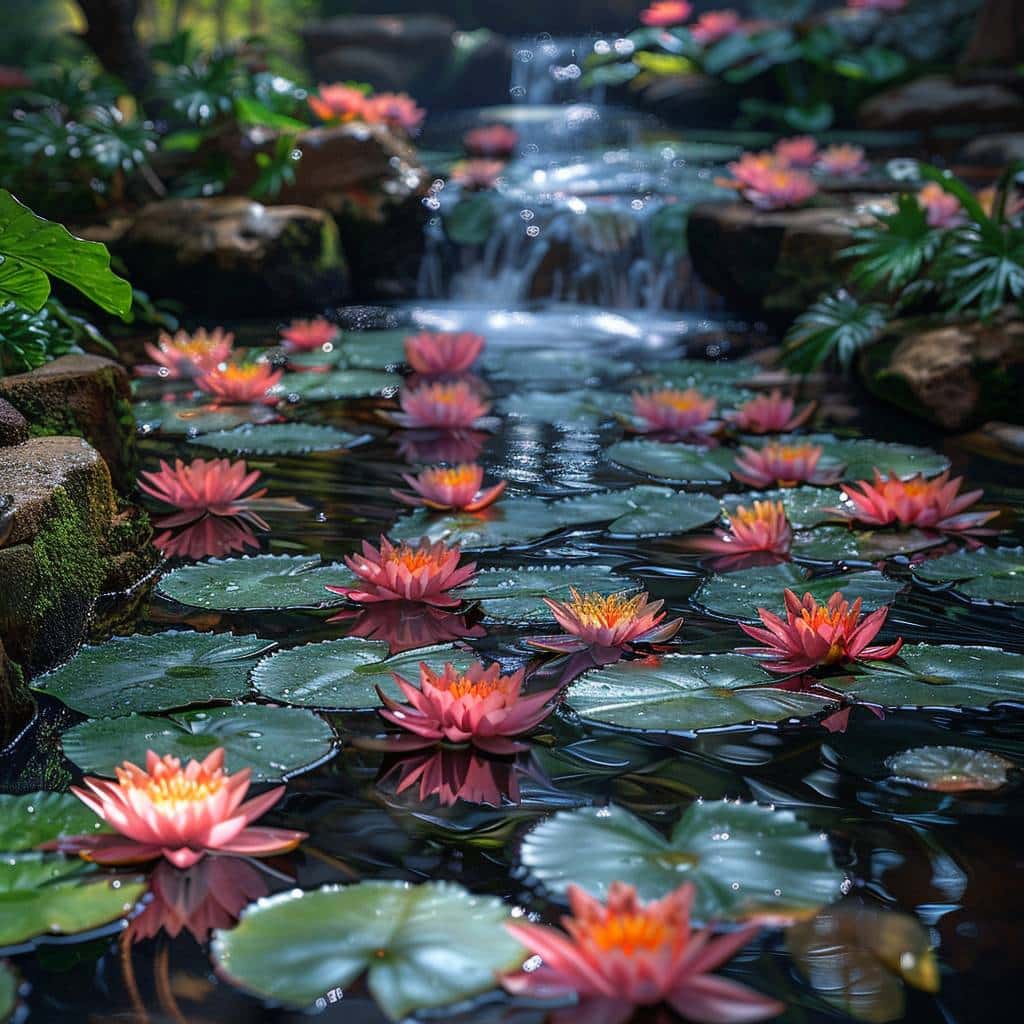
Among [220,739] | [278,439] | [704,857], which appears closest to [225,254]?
[278,439]

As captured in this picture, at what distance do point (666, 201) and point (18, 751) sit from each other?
5914 millimetres

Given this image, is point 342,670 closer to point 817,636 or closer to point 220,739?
point 220,739

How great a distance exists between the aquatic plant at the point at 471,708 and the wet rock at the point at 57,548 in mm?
743

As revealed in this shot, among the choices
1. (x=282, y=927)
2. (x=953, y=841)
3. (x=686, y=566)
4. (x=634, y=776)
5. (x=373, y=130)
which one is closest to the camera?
(x=282, y=927)

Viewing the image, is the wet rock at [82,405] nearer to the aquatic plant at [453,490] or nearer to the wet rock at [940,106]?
the aquatic plant at [453,490]

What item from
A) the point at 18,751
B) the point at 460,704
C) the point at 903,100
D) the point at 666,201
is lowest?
the point at 18,751

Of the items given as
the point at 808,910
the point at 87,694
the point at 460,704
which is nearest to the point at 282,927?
the point at 460,704

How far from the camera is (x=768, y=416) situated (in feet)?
13.9

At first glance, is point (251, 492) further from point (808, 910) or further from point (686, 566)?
point (808, 910)

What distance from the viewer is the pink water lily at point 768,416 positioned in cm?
422

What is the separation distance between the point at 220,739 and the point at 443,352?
9.94 feet

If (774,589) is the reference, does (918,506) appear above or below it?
above

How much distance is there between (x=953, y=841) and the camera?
185 cm

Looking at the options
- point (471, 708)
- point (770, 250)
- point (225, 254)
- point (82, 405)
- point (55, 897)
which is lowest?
point (55, 897)
